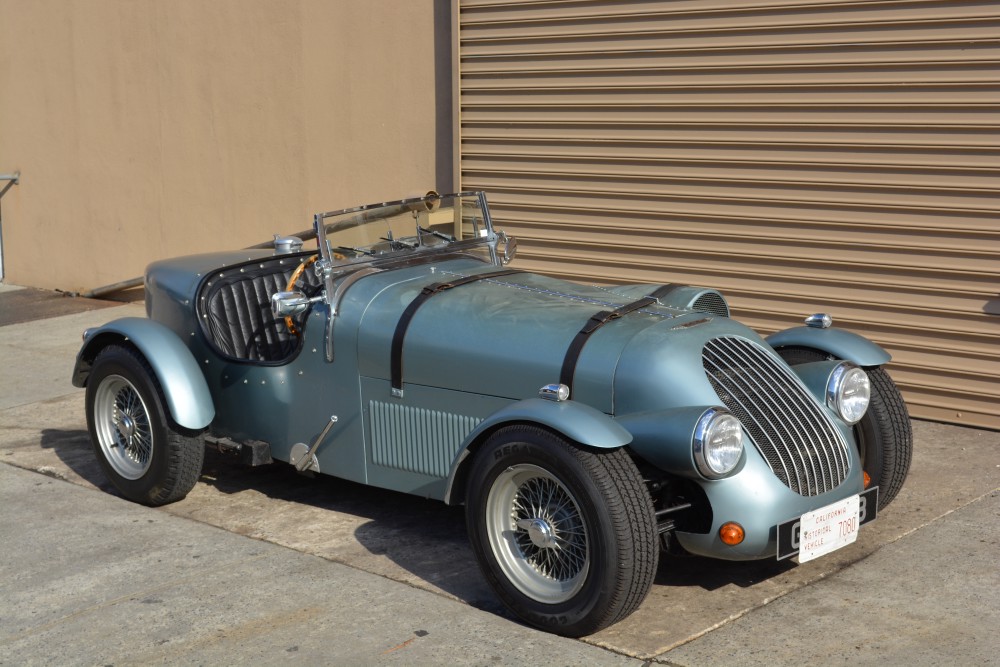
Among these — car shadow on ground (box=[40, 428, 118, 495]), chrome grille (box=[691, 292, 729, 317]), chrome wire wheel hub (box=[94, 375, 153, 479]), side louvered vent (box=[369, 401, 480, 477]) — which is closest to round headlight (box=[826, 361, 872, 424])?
chrome grille (box=[691, 292, 729, 317])

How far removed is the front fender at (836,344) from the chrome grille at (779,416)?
1.93 ft

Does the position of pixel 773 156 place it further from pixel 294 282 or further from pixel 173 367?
pixel 173 367

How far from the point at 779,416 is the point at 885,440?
0.84 m

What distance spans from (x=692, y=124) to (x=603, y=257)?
106 centimetres

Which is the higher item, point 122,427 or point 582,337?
point 582,337

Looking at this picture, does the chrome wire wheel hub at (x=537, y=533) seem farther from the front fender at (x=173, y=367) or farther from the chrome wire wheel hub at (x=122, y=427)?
the chrome wire wheel hub at (x=122, y=427)

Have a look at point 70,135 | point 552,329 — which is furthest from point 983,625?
point 70,135

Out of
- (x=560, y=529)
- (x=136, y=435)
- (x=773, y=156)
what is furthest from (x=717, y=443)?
(x=773, y=156)

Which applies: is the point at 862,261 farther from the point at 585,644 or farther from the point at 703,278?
the point at 585,644

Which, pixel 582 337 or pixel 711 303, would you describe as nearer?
pixel 582 337

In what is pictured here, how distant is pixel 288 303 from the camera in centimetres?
504

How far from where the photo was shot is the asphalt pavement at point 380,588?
4008mm

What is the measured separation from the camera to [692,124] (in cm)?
Result: 738

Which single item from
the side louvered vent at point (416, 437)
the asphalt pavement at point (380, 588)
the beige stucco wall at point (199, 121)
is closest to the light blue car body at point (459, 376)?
the side louvered vent at point (416, 437)
